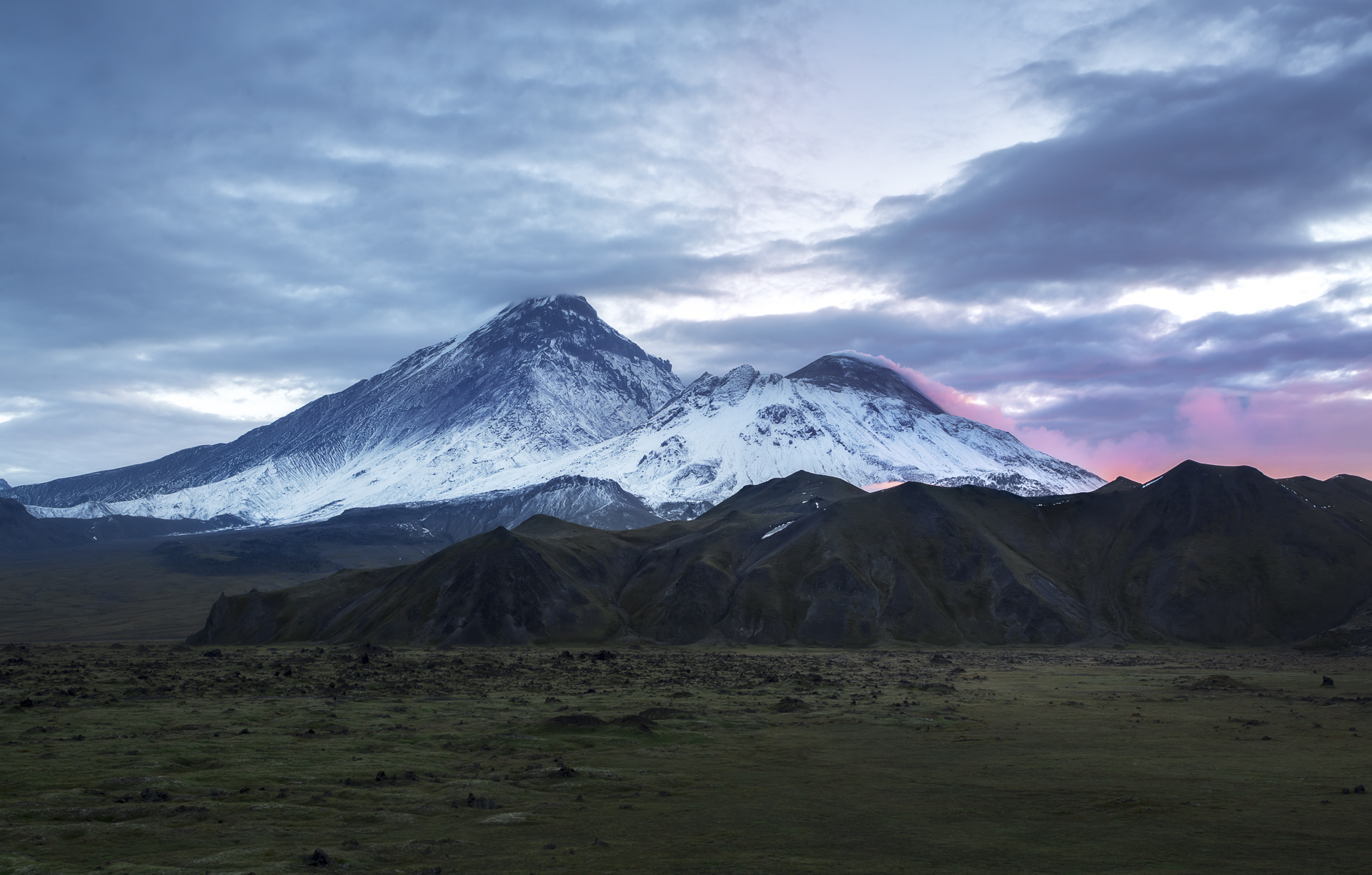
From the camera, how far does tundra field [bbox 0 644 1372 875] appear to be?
3381 centimetres

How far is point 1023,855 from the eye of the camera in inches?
1318

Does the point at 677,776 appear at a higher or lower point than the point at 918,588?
lower

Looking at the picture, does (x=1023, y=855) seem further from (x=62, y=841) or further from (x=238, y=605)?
(x=238, y=605)

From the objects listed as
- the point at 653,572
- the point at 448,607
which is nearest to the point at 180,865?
the point at 448,607

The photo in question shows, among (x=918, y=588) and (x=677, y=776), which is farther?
(x=918, y=588)

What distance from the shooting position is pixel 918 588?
177 meters

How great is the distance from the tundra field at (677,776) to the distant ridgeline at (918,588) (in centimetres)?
7177

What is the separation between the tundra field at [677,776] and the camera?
33812 millimetres

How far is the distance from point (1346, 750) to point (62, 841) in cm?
6450

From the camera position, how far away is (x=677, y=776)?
163 feet

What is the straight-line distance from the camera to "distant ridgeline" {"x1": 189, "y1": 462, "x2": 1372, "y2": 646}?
165500 millimetres

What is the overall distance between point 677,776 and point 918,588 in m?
135

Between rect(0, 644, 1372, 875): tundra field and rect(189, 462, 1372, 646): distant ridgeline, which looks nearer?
rect(0, 644, 1372, 875): tundra field

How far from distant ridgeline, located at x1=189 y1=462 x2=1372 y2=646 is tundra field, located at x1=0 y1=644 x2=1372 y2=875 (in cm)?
7177
